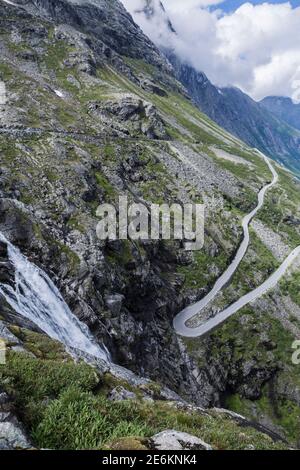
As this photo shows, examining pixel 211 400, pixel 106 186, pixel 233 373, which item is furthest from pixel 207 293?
pixel 106 186

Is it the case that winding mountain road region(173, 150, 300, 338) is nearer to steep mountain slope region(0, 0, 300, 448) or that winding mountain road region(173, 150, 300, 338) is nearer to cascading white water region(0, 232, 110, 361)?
steep mountain slope region(0, 0, 300, 448)

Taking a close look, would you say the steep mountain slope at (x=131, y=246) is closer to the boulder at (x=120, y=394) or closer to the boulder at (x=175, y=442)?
the boulder at (x=175, y=442)

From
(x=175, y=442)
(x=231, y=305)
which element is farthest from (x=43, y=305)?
(x=231, y=305)

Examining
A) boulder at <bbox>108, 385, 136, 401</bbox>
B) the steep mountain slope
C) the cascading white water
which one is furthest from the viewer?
the steep mountain slope

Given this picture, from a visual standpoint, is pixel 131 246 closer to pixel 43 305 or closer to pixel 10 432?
pixel 43 305

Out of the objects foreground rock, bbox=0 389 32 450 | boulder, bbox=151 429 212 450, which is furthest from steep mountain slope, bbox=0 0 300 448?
boulder, bbox=151 429 212 450

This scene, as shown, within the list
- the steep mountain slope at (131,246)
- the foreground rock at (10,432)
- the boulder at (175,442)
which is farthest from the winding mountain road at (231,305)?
the foreground rock at (10,432)
